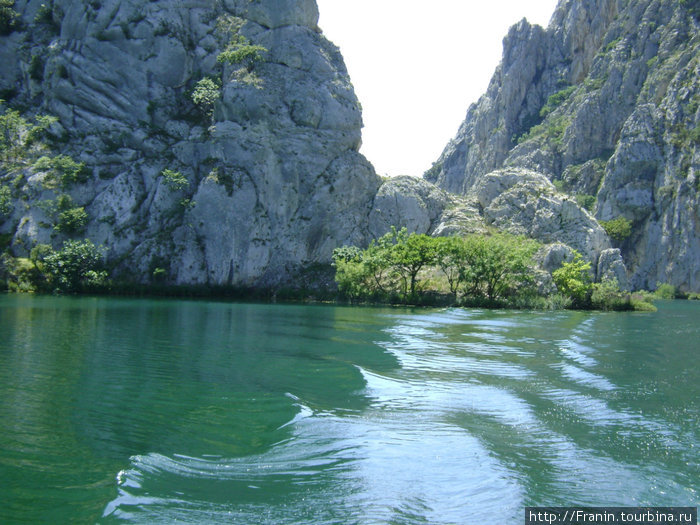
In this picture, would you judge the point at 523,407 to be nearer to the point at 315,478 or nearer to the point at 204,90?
the point at 315,478

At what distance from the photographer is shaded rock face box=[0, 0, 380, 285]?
72.4 meters

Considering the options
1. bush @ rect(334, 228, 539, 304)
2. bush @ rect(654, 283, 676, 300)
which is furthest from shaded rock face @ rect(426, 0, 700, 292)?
bush @ rect(334, 228, 539, 304)

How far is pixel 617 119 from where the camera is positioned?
133 m

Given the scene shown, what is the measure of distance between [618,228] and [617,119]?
137 ft

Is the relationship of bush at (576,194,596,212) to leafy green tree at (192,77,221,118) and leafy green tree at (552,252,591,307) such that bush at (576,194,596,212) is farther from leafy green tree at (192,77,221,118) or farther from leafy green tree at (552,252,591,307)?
leafy green tree at (192,77,221,118)

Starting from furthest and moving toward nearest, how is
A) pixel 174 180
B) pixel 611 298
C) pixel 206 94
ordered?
1. pixel 206 94
2. pixel 174 180
3. pixel 611 298

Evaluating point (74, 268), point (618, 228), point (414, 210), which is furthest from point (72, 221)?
point (618, 228)

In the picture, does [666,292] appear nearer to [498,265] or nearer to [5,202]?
[498,265]

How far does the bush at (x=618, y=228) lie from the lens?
10950cm

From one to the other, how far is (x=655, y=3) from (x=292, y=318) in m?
149

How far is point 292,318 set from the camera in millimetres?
39594

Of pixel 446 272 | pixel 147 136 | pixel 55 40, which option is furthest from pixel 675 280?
pixel 55 40

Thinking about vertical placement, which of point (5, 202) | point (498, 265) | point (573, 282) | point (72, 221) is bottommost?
point (573, 282)

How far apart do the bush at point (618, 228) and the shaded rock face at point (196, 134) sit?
6034cm
